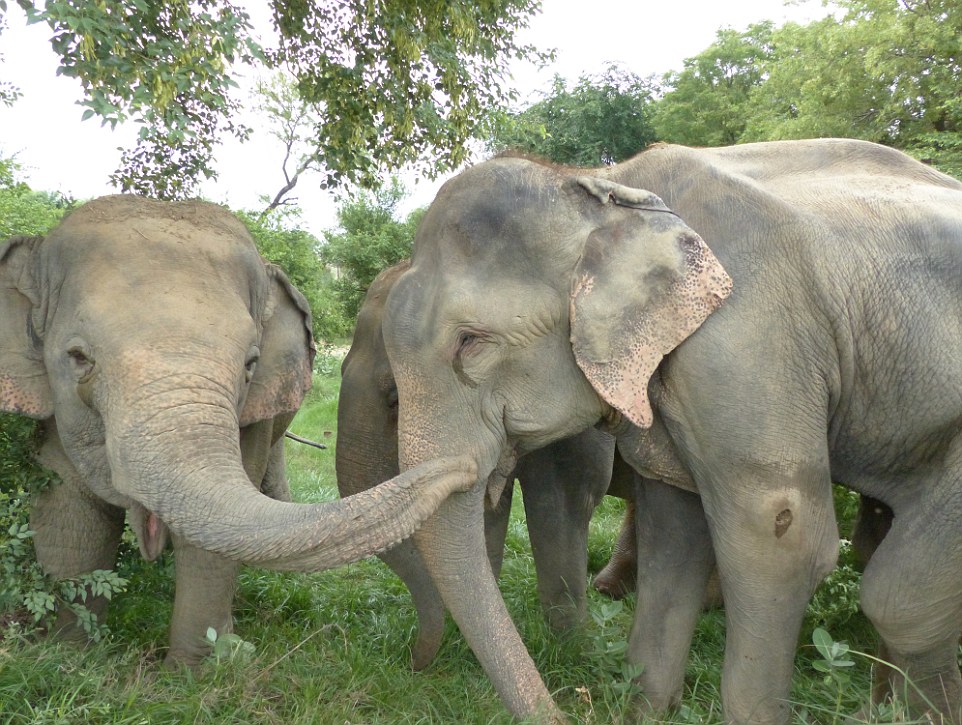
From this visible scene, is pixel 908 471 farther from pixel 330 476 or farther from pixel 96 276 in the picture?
pixel 330 476

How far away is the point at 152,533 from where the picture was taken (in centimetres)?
324

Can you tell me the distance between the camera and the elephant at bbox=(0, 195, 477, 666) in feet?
8.04

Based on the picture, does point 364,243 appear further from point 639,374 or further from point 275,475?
point 639,374

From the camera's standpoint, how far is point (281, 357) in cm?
361

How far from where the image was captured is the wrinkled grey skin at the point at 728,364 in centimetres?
269

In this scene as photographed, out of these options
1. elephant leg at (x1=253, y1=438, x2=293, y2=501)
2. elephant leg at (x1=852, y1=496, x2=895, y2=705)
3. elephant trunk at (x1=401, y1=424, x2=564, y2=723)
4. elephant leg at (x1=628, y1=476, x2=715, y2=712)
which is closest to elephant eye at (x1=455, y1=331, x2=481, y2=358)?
elephant trunk at (x1=401, y1=424, x2=564, y2=723)

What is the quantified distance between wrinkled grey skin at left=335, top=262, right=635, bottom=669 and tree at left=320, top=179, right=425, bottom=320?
986 centimetres

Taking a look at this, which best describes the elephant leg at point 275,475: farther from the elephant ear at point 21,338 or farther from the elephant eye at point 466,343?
the elephant eye at point 466,343

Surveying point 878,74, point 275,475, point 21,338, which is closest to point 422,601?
point 21,338

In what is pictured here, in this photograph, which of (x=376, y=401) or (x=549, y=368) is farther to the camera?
(x=376, y=401)

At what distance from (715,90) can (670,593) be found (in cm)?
2488

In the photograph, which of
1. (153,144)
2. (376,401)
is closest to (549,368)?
(376,401)

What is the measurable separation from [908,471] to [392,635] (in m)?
2.05

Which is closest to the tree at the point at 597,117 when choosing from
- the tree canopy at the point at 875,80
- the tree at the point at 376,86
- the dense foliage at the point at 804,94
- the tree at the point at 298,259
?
the dense foliage at the point at 804,94
